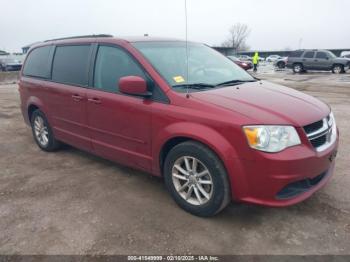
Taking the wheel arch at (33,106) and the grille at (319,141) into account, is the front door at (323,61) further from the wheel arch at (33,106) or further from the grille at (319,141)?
the grille at (319,141)

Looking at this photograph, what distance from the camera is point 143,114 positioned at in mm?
3482

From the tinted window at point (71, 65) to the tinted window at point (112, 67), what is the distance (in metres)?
0.25

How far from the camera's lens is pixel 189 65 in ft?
12.7

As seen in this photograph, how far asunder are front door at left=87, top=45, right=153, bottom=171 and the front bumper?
1125 mm

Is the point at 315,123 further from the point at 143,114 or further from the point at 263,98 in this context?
the point at 143,114

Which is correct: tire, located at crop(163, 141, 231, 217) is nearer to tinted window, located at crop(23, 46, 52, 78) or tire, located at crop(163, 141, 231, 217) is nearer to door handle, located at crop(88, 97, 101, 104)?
door handle, located at crop(88, 97, 101, 104)

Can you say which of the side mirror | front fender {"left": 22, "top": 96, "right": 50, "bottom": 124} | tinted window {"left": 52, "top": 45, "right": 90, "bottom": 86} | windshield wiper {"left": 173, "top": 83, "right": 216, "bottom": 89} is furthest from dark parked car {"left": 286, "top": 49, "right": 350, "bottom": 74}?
the side mirror

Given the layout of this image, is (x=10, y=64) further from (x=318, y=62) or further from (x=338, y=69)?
(x=338, y=69)

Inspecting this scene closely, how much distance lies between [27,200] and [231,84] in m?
2.59

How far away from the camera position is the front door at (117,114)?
3.56 meters

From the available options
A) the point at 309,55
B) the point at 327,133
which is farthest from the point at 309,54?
the point at 327,133

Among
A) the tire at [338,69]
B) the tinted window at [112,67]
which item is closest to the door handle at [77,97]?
the tinted window at [112,67]

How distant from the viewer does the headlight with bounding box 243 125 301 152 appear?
278 cm

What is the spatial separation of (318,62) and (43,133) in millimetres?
23099
